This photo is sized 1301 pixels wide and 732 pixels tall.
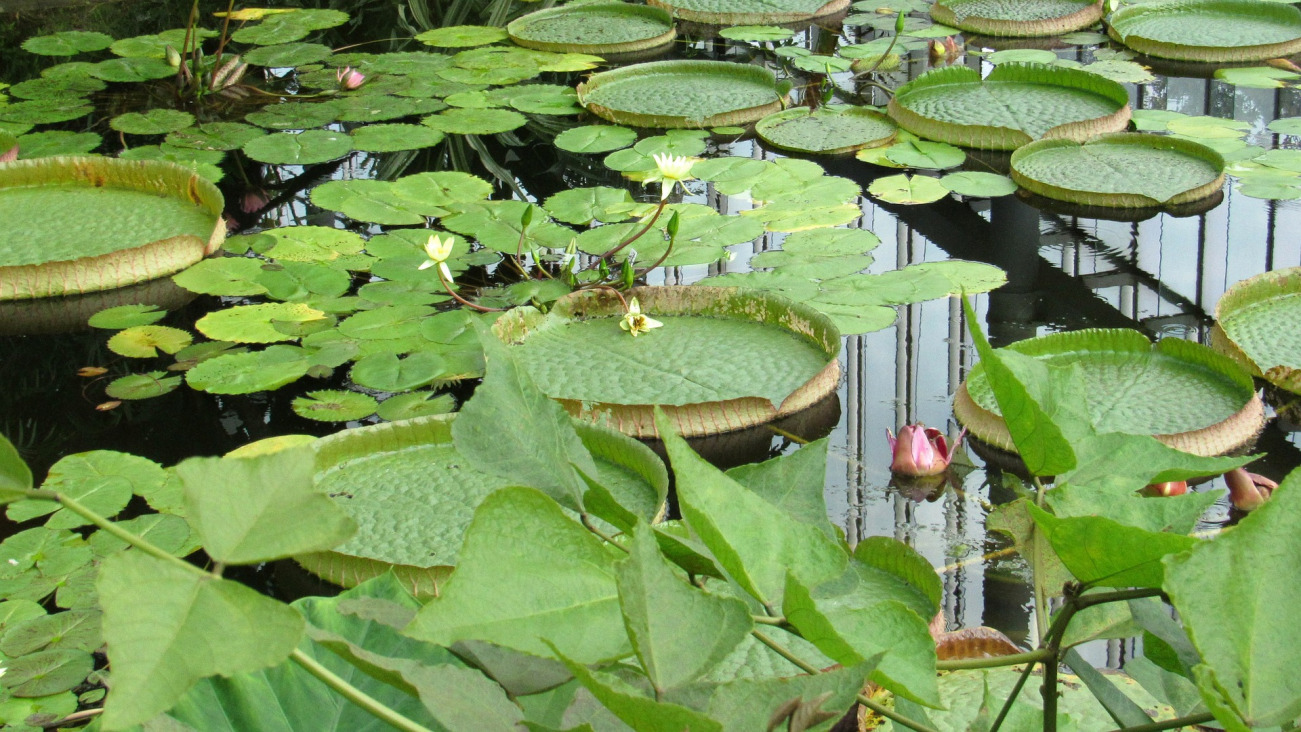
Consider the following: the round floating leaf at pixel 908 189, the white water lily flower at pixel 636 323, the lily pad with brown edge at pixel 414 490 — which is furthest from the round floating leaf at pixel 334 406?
the round floating leaf at pixel 908 189

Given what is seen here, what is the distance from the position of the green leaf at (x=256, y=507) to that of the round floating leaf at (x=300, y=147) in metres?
3.05

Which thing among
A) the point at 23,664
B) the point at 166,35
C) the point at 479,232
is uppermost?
the point at 166,35

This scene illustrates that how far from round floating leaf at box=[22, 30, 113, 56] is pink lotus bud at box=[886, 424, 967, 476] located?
3658 millimetres

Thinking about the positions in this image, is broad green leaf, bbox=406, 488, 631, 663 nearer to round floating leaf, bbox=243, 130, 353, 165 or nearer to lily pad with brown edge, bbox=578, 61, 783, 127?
round floating leaf, bbox=243, 130, 353, 165

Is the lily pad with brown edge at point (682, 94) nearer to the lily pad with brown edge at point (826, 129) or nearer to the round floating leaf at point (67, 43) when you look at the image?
the lily pad with brown edge at point (826, 129)

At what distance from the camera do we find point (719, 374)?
2.08 m

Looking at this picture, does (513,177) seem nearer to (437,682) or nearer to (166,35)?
(166,35)

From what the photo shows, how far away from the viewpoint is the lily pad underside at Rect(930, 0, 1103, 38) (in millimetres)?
4336

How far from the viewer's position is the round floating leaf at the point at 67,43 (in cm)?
423

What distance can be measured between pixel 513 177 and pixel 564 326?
97 centimetres

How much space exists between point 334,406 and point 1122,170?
6.87ft

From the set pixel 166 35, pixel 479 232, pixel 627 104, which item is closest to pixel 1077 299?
pixel 479 232

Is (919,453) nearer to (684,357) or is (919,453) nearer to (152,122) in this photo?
(684,357)

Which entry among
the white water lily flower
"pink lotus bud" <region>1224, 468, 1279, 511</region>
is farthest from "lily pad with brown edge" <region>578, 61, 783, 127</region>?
"pink lotus bud" <region>1224, 468, 1279, 511</region>
